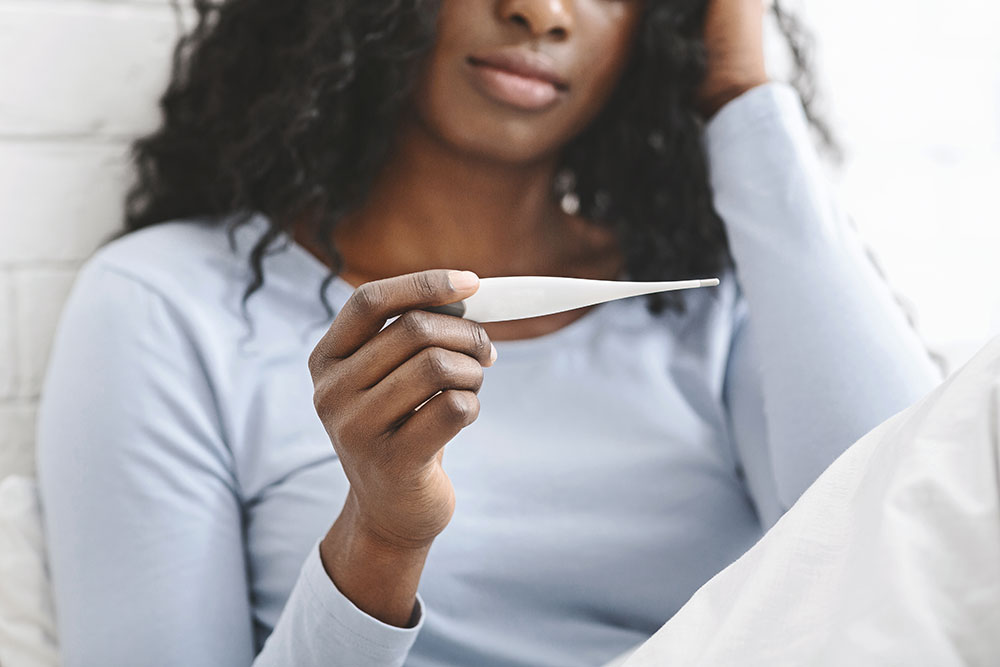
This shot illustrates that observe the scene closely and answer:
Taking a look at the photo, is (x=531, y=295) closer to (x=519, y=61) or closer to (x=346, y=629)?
(x=346, y=629)

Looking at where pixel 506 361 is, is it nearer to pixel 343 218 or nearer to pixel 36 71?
pixel 343 218

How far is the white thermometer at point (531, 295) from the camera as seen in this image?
1.52ft

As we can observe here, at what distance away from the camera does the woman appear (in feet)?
2.26

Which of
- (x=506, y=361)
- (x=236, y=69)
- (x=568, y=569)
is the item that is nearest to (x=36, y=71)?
(x=236, y=69)

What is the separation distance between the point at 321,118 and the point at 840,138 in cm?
66

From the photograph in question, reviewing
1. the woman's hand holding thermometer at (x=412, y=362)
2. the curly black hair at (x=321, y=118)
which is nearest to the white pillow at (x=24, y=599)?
the curly black hair at (x=321, y=118)

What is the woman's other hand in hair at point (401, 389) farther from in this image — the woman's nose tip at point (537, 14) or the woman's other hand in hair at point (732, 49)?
the woman's other hand in hair at point (732, 49)

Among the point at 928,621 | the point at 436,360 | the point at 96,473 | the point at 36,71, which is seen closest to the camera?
the point at 928,621

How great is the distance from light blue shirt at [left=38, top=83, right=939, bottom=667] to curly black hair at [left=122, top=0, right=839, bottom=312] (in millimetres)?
63

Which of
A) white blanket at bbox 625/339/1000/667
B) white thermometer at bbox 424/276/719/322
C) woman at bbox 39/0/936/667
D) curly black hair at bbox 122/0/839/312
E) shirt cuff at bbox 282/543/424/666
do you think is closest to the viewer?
white blanket at bbox 625/339/1000/667

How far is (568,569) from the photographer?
2.45 ft

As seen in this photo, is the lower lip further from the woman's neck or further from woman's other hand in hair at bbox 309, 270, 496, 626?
woman's other hand in hair at bbox 309, 270, 496, 626

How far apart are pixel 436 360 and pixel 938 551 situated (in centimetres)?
23

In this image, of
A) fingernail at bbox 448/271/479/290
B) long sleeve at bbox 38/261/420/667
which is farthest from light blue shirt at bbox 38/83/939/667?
fingernail at bbox 448/271/479/290
